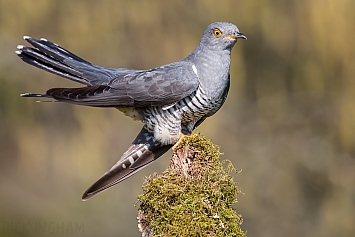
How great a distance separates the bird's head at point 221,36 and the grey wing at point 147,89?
0.20 m

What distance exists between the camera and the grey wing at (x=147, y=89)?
10.7ft

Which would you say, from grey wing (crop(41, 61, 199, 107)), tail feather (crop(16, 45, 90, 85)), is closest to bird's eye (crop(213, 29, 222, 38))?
grey wing (crop(41, 61, 199, 107))

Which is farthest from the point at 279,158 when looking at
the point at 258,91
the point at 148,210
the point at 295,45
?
the point at 148,210

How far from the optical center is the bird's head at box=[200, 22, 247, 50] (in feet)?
11.0

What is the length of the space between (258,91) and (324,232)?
179 centimetres

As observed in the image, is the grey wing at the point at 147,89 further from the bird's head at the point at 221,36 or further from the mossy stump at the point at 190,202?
the mossy stump at the point at 190,202

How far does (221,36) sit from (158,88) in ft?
1.69

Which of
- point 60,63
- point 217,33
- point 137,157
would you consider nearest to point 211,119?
point 137,157

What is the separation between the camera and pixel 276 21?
557 cm

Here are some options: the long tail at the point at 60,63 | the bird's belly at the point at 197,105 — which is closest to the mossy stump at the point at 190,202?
the bird's belly at the point at 197,105

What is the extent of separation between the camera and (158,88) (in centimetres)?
329

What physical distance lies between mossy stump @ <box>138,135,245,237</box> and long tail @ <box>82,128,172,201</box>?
0.81 m

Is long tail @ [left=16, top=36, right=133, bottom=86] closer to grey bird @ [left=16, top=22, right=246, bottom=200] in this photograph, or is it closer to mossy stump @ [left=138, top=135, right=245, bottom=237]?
grey bird @ [left=16, top=22, right=246, bottom=200]

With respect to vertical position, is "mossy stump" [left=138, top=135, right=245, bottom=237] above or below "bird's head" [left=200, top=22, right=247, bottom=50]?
below
